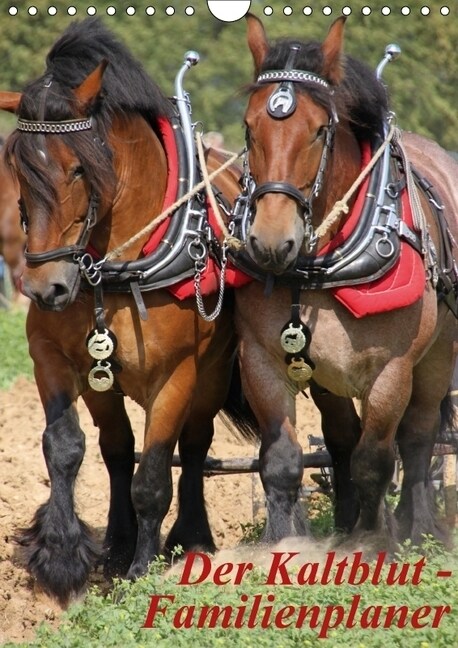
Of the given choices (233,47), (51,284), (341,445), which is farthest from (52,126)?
(233,47)

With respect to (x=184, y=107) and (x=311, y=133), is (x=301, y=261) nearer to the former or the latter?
(x=311, y=133)

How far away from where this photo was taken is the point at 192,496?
5742 millimetres

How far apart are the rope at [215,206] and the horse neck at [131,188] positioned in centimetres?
19

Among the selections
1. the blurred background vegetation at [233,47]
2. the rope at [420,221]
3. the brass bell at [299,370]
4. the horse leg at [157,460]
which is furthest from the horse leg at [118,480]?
the blurred background vegetation at [233,47]

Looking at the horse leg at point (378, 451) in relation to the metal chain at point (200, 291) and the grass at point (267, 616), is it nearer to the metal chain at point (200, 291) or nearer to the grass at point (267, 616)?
the grass at point (267, 616)

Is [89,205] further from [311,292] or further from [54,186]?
[311,292]

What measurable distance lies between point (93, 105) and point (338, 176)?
3.02 feet

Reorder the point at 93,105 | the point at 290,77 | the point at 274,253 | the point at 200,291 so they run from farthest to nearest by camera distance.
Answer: the point at 200,291
the point at 93,105
the point at 290,77
the point at 274,253

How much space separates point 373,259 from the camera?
15.6ft

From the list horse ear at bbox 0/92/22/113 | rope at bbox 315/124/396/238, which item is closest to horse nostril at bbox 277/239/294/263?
rope at bbox 315/124/396/238

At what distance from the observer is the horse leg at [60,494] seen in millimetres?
4848

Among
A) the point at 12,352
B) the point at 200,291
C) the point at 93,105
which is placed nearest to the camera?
the point at 93,105

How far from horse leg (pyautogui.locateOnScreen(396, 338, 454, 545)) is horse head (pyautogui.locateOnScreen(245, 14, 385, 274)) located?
115 centimetres

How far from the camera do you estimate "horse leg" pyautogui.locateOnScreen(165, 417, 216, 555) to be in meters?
5.68
